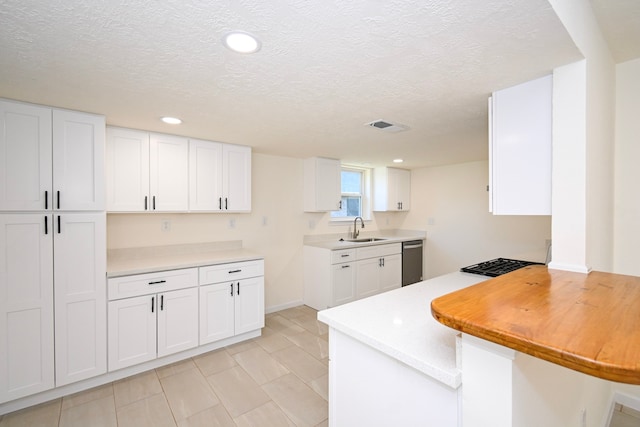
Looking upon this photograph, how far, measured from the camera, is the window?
4.77m

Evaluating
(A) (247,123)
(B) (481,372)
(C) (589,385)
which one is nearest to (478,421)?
(B) (481,372)

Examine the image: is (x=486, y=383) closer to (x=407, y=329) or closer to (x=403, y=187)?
(x=407, y=329)

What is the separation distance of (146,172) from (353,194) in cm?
317

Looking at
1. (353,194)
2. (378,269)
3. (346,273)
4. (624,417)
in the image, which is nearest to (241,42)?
(346,273)

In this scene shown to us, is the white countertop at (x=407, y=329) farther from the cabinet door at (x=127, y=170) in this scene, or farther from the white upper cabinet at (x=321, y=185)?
the white upper cabinet at (x=321, y=185)

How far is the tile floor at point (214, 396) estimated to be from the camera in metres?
1.86

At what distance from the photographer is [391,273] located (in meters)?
4.42

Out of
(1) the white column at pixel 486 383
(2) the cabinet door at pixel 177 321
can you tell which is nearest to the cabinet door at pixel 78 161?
(2) the cabinet door at pixel 177 321

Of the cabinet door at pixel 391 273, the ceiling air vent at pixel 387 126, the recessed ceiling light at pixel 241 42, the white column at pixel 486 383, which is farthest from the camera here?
the cabinet door at pixel 391 273

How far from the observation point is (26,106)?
6.31 feet

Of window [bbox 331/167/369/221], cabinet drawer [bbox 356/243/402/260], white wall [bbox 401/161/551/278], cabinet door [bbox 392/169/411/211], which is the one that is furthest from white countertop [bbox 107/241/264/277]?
white wall [bbox 401/161/551/278]

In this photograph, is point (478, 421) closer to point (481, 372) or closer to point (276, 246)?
point (481, 372)

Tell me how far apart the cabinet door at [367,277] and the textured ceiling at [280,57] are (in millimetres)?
2297

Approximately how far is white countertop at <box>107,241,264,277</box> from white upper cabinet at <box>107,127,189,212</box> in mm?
491
